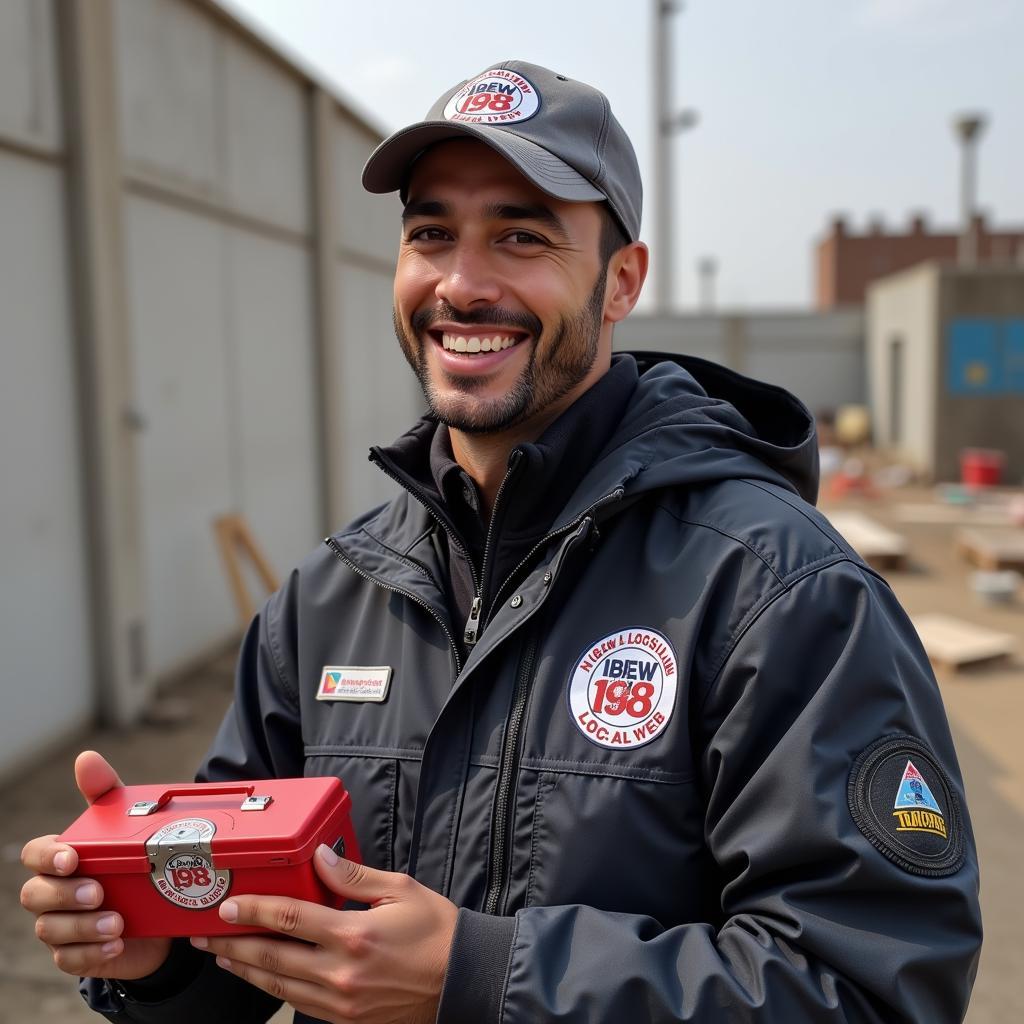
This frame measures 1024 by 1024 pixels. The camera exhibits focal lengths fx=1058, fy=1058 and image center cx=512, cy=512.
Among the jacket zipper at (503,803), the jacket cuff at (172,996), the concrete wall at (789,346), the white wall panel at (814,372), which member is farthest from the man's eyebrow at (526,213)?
the white wall panel at (814,372)

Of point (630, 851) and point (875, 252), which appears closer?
point (630, 851)

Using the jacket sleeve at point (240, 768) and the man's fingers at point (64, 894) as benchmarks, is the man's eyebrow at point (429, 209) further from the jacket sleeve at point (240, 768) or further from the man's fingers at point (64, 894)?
the man's fingers at point (64, 894)

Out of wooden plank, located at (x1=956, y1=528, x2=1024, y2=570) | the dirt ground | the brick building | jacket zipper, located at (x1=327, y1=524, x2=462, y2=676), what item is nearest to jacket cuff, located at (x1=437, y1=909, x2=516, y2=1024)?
jacket zipper, located at (x1=327, y1=524, x2=462, y2=676)

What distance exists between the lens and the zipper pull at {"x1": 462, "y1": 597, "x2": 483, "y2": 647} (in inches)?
62.4

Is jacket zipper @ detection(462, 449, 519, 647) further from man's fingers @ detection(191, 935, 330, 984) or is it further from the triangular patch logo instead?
the triangular patch logo

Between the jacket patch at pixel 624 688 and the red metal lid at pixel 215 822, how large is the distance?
0.35 m

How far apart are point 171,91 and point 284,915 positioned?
639 centimetres

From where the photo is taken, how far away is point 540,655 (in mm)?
1468

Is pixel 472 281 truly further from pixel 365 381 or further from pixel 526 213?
pixel 365 381

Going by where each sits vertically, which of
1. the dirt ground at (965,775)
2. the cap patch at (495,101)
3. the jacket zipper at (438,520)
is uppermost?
the cap patch at (495,101)

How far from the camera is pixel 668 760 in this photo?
134 centimetres

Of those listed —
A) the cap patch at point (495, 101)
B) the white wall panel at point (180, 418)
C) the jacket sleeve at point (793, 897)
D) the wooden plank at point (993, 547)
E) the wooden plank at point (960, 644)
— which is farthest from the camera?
the wooden plank at point (993, 547)

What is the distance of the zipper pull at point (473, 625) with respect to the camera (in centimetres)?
158

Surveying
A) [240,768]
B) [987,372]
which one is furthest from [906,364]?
[240,768]
